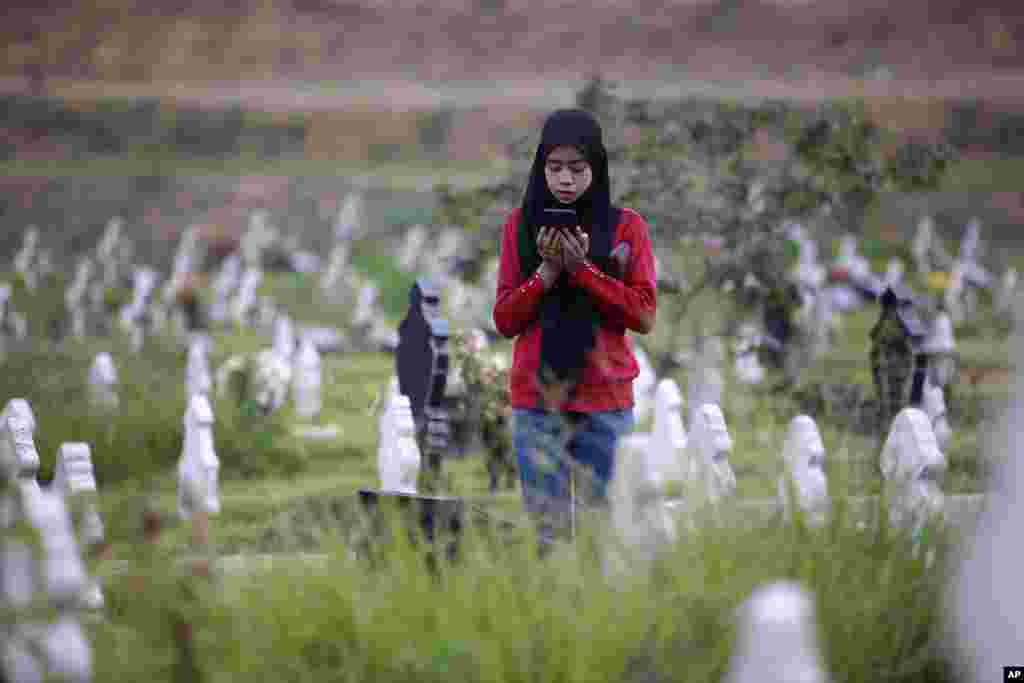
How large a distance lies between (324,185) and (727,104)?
11.9 meters

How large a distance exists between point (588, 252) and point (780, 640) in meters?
1.69

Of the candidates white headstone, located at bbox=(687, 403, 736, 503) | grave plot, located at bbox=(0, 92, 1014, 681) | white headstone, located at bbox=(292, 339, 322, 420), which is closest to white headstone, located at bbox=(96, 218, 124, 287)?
grave plot, located at bbox=(0, 92, 1014, 681)

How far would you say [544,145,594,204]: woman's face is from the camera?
358 centimetres

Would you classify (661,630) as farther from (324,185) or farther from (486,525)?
(324,185)

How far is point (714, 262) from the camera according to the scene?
26.5 feet

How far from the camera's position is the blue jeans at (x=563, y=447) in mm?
3553

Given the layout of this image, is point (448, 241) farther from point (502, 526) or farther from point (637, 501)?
point (637, 501)

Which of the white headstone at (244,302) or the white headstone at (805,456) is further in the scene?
the white headstone at (244,302)

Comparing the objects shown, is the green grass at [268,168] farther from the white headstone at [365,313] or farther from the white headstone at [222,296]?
the white headstone at [365,313]

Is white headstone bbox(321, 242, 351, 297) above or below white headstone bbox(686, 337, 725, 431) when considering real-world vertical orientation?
above

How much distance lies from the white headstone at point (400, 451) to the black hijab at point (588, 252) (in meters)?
1.11

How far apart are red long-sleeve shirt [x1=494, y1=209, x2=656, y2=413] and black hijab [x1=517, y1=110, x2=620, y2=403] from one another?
0.02m

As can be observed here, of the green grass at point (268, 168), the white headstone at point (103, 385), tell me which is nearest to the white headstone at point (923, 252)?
the green grass at point (268, 168)

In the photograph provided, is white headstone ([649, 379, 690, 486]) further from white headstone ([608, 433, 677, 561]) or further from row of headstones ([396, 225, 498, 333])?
white headstone ([608, 433, 677, 561])
